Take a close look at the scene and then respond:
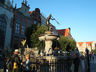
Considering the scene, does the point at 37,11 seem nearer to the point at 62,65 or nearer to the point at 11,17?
the point at 11,17

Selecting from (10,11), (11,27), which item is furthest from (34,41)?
(10,11)

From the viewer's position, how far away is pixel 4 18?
24.9m

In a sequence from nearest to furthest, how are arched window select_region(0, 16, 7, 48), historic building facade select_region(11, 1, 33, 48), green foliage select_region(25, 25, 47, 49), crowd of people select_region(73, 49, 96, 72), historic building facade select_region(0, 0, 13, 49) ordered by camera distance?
crowd of people select_region(73, 49, 96, 72) < green foliage select_region(25, 25, 47, 49) < arched window select_region(0, 16, 7, 48) < historic building facade select_region(0, 0, 13, 49) < historic building facade select_region(11, 1, 33, 48)

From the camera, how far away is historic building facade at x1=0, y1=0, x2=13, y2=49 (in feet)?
79.3

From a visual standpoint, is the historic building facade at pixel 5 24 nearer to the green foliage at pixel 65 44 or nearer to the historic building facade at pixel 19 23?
the historic building facade at pixel 19 23

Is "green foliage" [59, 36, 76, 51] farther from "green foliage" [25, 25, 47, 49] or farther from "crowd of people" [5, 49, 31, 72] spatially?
"crowd of people" [5, 49, 31, 72]

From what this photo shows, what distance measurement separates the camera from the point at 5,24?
25031 millimetres

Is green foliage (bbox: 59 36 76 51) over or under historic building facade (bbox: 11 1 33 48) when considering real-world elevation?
under

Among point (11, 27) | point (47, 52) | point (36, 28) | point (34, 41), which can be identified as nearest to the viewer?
point (47, 52)

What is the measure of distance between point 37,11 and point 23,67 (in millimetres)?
32508

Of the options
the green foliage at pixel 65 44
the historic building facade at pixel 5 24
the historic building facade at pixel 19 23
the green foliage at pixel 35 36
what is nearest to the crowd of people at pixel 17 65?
the green foliage at pixel 35 36

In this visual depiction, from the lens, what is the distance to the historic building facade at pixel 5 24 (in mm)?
24156

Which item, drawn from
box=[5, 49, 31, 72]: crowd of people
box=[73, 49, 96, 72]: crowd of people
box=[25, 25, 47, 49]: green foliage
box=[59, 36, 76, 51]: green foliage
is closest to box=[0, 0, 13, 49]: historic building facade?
box=[25, 25, 47, 49]: green foliage

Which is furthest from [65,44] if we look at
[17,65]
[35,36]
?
[17,65]
